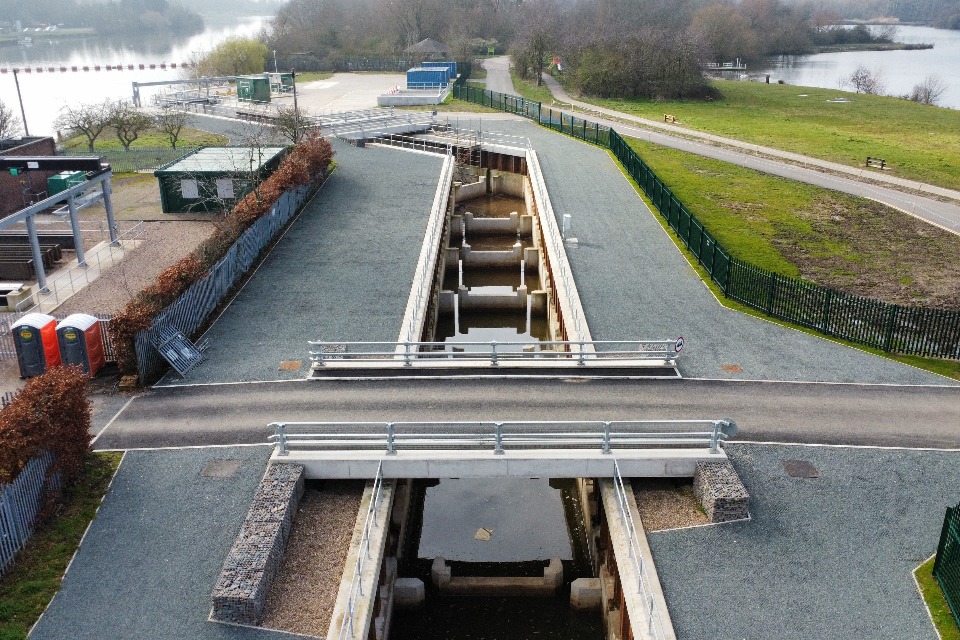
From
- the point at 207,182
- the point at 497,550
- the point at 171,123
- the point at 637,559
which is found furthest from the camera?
the point at 171,123

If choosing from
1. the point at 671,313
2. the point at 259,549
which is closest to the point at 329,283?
the point at 671,313

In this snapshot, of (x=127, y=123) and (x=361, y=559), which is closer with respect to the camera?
(x=361, y=559)

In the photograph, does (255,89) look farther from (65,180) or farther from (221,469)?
(221,469)

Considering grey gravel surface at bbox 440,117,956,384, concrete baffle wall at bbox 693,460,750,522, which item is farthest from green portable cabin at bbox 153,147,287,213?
concrete baffle wall at bbox 693,460,750,522

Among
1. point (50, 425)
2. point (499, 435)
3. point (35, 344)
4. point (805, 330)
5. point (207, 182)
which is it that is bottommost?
point (805, 330)

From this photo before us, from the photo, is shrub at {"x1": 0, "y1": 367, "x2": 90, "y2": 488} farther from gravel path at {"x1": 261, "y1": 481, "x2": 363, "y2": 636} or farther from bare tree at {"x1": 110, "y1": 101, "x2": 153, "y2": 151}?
bare tree at {"x1": 110, "y1": 101, "x2": 153, "y2": 151}

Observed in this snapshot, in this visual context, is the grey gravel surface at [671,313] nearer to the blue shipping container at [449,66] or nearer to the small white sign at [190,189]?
the small white sign at [190,189]
